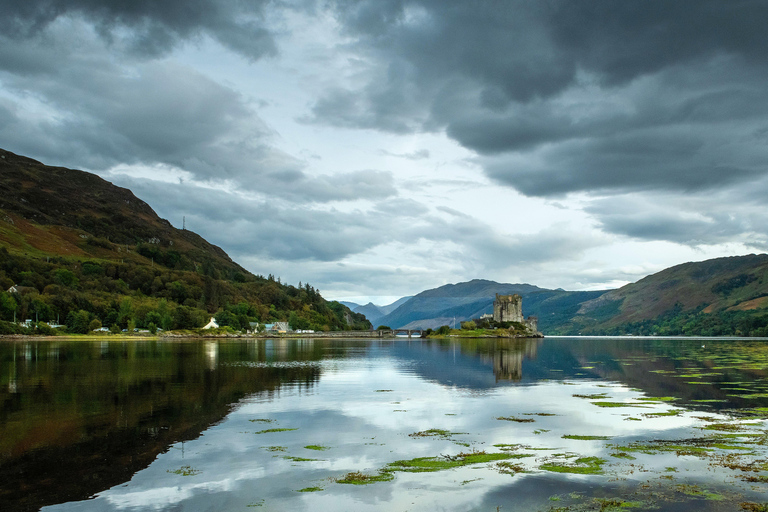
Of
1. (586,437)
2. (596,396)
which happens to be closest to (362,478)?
(586,437)

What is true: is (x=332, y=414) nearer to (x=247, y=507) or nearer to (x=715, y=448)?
(x=247, y=507)

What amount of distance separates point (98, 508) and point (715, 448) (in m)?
24.0

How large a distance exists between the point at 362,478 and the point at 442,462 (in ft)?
12.5

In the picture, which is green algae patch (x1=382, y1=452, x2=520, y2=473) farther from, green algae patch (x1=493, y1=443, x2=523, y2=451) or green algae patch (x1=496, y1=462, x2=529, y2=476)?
green algae patch (x1=493, y1=443, x2=523, y2=451)

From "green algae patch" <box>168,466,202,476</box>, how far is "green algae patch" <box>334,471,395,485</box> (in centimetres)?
545

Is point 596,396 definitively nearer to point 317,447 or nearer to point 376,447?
point 376,447

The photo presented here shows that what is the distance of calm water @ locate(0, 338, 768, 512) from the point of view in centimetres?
1798

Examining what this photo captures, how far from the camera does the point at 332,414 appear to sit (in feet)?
117

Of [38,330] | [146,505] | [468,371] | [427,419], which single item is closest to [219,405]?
[427,419]

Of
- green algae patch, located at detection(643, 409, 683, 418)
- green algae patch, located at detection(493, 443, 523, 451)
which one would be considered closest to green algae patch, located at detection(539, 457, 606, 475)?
green algae patch, located at detection(493, 443, 523, 451)

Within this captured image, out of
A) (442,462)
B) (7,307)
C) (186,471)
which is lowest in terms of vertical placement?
(442,462)

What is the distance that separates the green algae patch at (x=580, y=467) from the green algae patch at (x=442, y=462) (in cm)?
216

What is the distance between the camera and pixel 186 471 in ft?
69.8

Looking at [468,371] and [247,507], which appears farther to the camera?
[468,371]
